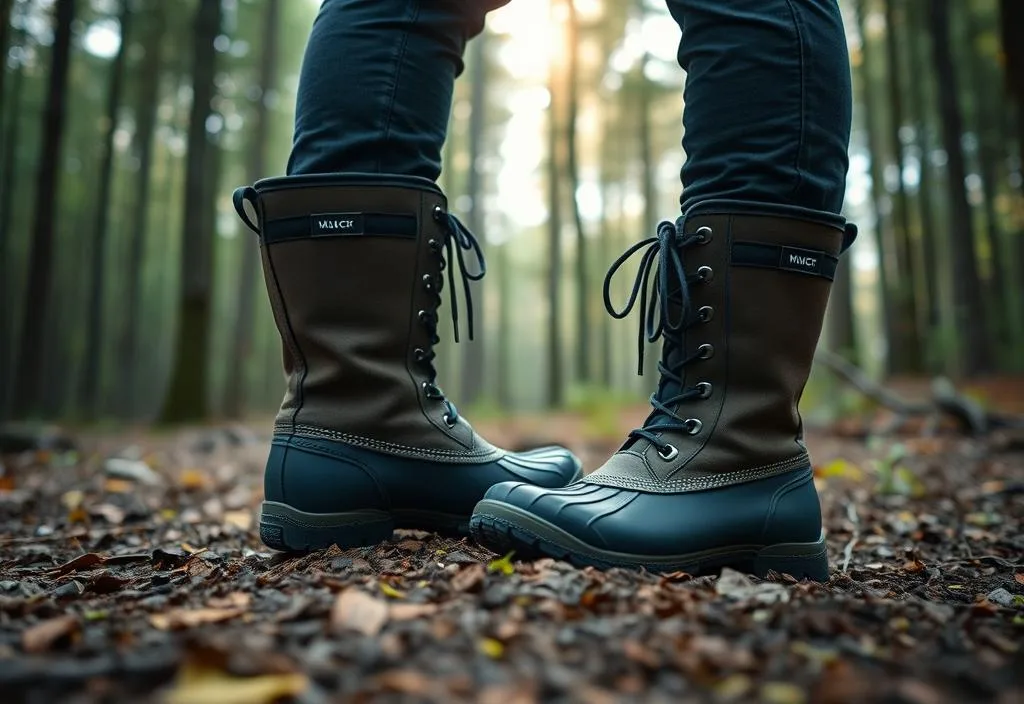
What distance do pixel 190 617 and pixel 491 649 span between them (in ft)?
1.56

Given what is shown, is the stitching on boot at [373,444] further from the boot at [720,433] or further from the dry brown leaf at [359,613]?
the dry brown leaf at [359,613]

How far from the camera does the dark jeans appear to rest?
4.66 ft

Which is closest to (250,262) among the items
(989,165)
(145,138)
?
(145,138)

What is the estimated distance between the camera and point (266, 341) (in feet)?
81.0

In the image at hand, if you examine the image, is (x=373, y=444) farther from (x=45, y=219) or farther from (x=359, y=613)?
(x=45, y=219)


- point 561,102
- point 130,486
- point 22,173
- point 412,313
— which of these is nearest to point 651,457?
point 412,313

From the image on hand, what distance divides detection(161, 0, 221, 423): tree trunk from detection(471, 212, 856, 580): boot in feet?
24.7

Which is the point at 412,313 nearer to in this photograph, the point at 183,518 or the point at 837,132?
the point at 837,132

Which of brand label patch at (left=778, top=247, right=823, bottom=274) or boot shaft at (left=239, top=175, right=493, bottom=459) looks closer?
brand label patch at (left=778, top=247, right=823, bottom=274)

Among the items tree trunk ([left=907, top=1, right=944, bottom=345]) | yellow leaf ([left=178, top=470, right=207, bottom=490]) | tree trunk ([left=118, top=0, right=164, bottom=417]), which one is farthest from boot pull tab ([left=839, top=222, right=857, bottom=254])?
tree trunk ([left=118, top=0, right=164, bottom=417])

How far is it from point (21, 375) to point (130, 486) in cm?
672

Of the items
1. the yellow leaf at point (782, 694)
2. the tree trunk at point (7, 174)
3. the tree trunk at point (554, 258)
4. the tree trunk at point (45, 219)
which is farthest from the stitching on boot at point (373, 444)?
the tree trunk at point (7, 174)

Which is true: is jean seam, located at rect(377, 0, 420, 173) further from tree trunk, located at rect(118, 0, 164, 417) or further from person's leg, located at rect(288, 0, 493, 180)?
tree trunk, located at rect(118, 0, 164, 417)

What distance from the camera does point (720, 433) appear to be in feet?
4.89
